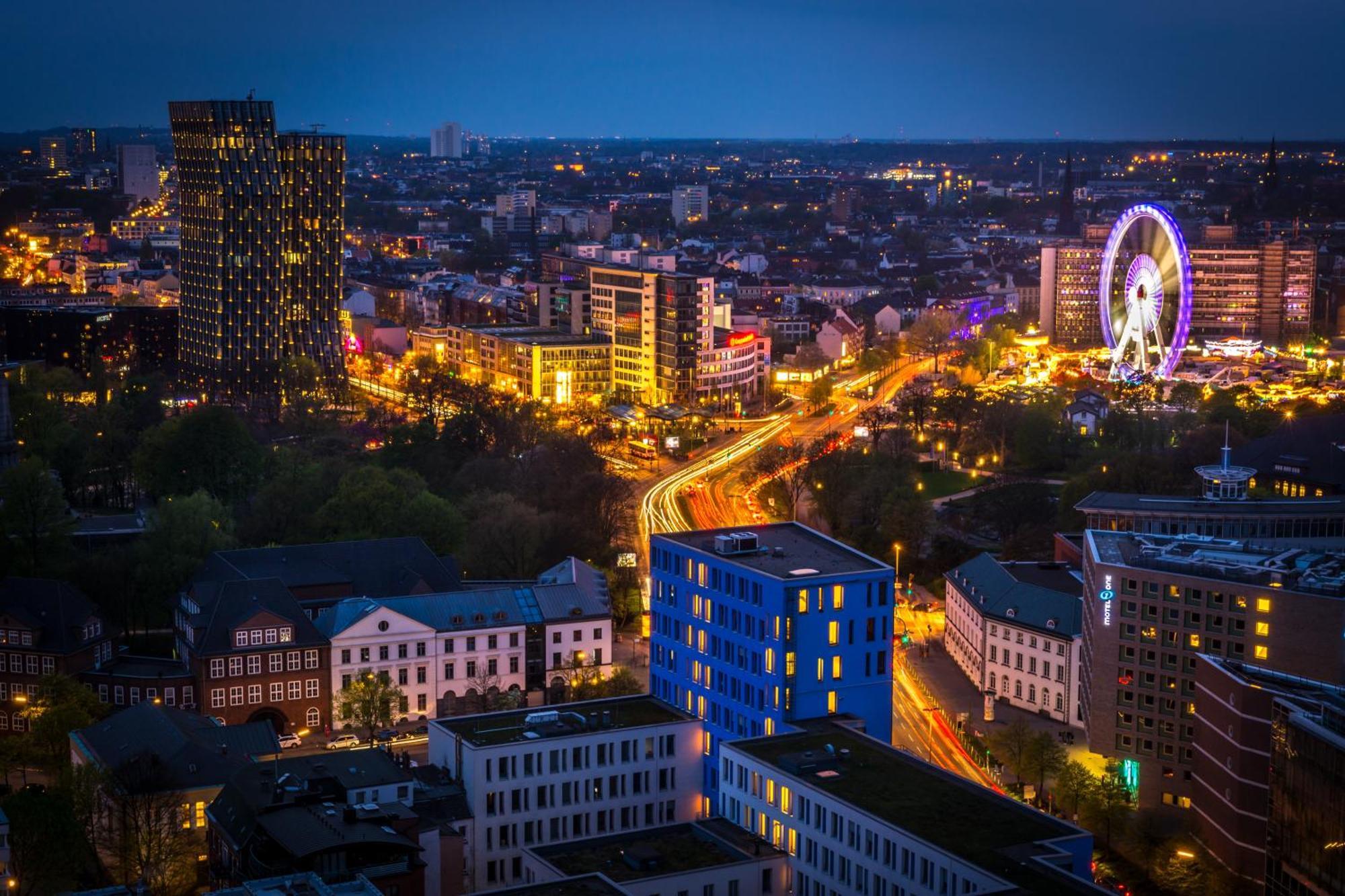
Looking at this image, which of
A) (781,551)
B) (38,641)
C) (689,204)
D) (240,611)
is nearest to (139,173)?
(689,204)

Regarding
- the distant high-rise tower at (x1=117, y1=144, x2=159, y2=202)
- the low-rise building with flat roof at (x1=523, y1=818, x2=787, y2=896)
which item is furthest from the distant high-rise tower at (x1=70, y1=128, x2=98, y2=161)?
the low-rise building with flat roof at (x1=523, y1=818, x2=787, y2=896)

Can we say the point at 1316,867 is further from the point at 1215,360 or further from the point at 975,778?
the point at 1215,360

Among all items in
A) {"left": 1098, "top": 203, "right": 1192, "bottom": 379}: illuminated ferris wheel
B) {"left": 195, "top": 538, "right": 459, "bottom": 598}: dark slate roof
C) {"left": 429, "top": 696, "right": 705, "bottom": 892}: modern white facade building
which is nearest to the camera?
{"left": 429, "top": 696, "right": 705, "bottom": 892}: modern white facade building

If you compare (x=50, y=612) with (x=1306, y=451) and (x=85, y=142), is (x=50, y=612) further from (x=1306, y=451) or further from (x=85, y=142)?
(x=85, y=142)

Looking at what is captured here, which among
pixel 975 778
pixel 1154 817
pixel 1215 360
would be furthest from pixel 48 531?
pixel 1215 360

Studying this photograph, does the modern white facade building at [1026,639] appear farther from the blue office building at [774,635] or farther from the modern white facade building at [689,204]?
the modern white facade building at [689,204]

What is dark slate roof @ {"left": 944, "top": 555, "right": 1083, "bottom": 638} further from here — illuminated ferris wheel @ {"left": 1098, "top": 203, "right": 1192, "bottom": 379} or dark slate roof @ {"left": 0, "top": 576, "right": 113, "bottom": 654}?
illuminated ferris wheel @ {"left": 1098, "top": 203, "right": 1192, "bottom": 379}
